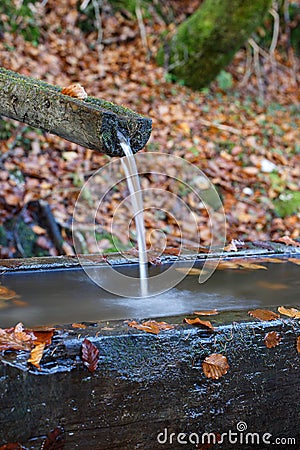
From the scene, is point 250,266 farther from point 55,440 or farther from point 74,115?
point 55,440

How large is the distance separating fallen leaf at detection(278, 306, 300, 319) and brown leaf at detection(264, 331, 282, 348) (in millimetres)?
90

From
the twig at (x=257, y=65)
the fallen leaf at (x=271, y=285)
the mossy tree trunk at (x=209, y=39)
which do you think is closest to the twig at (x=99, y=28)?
the mossy tree trunk at (x=209, y=39)

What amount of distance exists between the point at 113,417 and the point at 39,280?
72cm

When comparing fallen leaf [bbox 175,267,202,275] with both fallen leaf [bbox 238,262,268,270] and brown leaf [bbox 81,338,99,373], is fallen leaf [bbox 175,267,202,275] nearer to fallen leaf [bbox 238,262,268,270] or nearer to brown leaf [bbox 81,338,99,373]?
fallen leaf [bbox 238,262,268,270]

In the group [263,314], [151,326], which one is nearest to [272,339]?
[263,314]

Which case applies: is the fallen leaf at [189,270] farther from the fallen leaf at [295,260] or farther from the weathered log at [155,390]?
the weathered log at [155,390]

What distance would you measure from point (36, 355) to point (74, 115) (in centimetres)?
81

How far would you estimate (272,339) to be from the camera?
1588 millimetres

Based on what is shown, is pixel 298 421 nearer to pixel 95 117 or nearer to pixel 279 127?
pixel 95 117

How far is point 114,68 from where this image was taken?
5.75 m

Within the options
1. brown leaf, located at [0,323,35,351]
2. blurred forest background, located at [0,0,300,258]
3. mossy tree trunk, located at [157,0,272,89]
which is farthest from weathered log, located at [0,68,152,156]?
mossy tree trunk, located at [157,0,272,89]

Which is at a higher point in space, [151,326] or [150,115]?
[150,115]

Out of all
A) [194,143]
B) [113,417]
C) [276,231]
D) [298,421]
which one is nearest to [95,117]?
[113,417]

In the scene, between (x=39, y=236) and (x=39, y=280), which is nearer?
(x=39, y=280)
